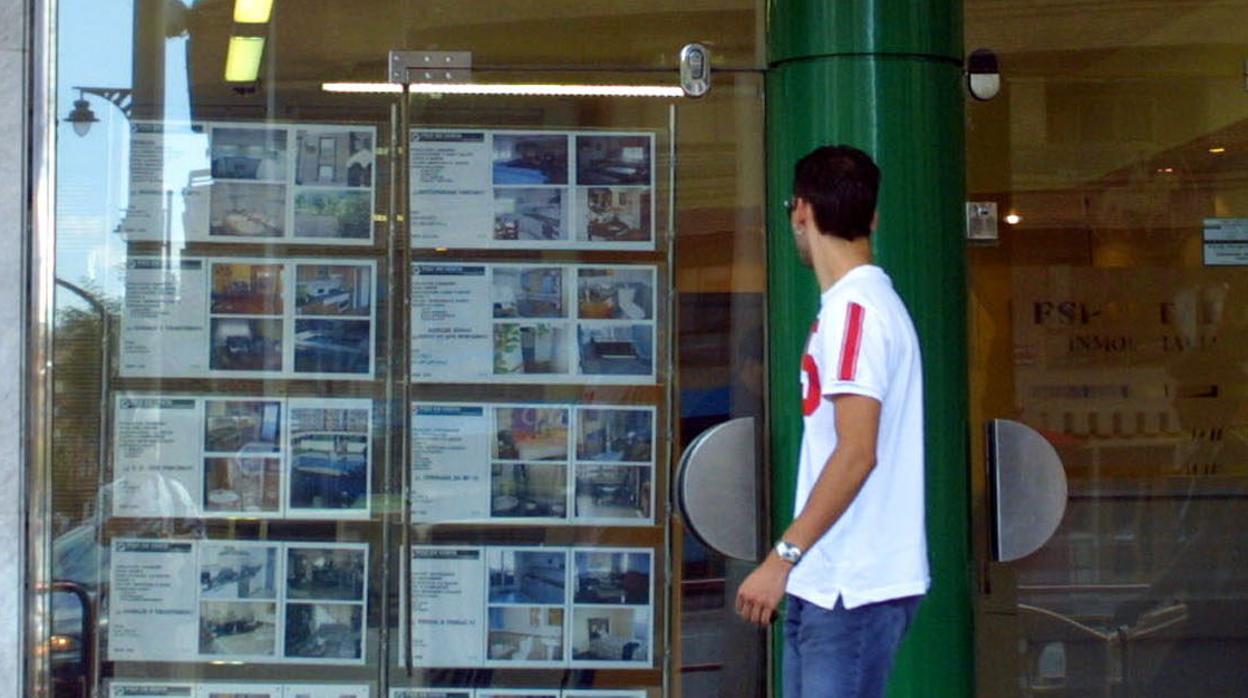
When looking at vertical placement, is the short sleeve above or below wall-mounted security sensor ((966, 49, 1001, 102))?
below

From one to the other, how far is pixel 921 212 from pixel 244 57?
6.42 ft

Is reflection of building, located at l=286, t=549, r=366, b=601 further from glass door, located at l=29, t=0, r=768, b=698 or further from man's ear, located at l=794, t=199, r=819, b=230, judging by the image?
man's ear, located at l=794, t=199, r=819, b=230

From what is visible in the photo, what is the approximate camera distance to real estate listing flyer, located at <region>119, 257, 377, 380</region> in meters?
5.13

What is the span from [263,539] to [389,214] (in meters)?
0.97

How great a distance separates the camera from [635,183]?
512 centimetres

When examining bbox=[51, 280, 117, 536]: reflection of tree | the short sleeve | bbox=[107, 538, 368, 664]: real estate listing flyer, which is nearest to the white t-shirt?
the short sleeve

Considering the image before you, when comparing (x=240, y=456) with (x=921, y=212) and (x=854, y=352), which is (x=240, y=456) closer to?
(x=921, y=212)

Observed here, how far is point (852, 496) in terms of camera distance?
3.25 metres

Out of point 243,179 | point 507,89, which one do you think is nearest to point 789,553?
point 507,89

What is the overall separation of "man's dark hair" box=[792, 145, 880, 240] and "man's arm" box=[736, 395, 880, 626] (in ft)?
1.23

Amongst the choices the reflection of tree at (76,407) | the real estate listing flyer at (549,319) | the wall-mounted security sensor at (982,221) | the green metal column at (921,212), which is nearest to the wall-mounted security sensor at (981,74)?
the green metal column at (921,212)

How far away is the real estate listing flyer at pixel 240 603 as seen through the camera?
516cm

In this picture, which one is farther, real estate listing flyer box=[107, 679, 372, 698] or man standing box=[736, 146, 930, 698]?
real estate listing flyer box=[107, 679, 372, 698]

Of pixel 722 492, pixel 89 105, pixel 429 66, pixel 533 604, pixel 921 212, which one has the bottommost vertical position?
pixel 533 604
